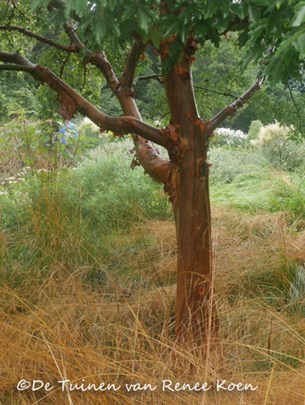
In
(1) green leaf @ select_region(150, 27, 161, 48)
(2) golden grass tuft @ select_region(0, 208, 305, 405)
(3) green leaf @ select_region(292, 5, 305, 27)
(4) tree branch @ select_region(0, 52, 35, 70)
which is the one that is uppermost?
(4) tree branch @ select_region(0, 52, 35, 70)

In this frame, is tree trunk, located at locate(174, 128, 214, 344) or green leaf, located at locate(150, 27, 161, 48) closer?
green leaf, located at locate(150, 27, 161, 48)

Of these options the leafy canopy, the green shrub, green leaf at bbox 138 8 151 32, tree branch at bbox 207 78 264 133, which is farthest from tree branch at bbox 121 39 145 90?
the green shrub

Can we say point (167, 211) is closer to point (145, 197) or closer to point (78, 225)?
point (145, 197)

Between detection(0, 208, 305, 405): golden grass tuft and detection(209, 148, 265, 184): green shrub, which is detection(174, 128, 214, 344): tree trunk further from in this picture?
detection(209, 148, 265, 184): green shrub

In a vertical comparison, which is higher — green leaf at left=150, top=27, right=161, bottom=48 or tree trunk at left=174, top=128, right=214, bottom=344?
green leaf at left=150, top=27, right=161, bottom=48

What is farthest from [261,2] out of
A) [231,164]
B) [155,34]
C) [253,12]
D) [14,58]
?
[231,164]

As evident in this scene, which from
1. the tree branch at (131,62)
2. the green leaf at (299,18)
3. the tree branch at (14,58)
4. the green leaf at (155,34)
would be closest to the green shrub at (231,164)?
the tree branch at (131,62)

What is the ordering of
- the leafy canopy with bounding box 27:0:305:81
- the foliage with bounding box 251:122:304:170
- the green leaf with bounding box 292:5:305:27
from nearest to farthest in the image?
1. the green leaf with bounding box 292:5:305:27
2. the leafy canopy with bounding box 27:0:305:81
3. the foliage with bounding box 251:122:304:170

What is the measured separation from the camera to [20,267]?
354 cm

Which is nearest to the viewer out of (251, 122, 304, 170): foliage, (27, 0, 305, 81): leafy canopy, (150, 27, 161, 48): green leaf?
(27, 0, 305, 81): leafy canopy

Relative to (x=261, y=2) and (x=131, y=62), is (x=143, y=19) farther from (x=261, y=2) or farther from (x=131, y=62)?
(x=131, y=62)

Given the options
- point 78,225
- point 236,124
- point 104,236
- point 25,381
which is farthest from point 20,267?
point 236,124

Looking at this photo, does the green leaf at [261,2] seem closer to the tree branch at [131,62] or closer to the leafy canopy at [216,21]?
the leafy canopy at [216,21]

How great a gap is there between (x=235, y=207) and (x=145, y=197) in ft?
3.16
